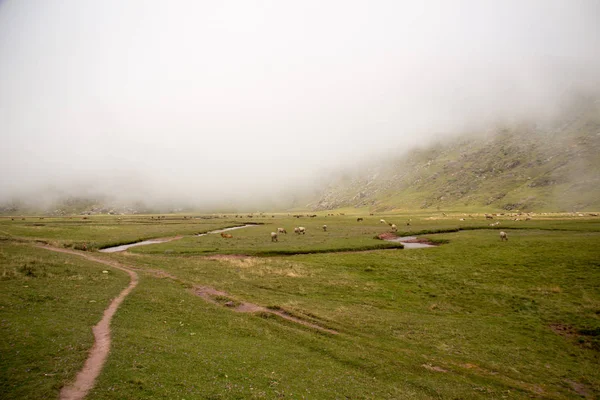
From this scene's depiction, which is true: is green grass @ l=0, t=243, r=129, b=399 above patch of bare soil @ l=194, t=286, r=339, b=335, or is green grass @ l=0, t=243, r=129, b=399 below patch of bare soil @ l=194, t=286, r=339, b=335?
above

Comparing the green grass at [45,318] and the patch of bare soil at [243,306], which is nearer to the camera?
the green grass at [45,318]

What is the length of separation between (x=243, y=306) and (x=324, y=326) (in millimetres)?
10021

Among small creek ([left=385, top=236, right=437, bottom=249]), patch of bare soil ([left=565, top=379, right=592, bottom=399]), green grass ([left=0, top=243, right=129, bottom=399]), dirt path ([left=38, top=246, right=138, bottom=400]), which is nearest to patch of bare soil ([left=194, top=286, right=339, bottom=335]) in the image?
green grass ([left=0, top=243, right=129, bottom=399])

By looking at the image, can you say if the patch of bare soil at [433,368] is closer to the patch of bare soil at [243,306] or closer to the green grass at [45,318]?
the patch of bare soil at [243,306]

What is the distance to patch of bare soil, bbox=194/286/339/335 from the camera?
1141 inches

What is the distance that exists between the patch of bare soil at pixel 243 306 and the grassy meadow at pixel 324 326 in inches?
18.7

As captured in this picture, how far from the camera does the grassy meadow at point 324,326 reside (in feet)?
54.6

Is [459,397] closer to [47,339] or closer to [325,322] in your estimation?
[325,322]

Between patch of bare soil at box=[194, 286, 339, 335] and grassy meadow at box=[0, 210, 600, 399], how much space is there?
474 mm

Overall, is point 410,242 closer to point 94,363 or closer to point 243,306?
point 243,306

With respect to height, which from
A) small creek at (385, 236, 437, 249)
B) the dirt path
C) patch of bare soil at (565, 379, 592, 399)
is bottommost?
patch of bare soil at (565, 379, 592, 399)

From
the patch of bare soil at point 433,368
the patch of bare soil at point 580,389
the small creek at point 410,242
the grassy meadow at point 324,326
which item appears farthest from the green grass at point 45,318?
the small creek at point 410,242

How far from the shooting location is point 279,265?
53.8 meters

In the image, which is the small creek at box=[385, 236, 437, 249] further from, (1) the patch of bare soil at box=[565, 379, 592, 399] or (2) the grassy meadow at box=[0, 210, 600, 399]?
(1) the patch of bare soil at box=[565, 379, 592, 399]
